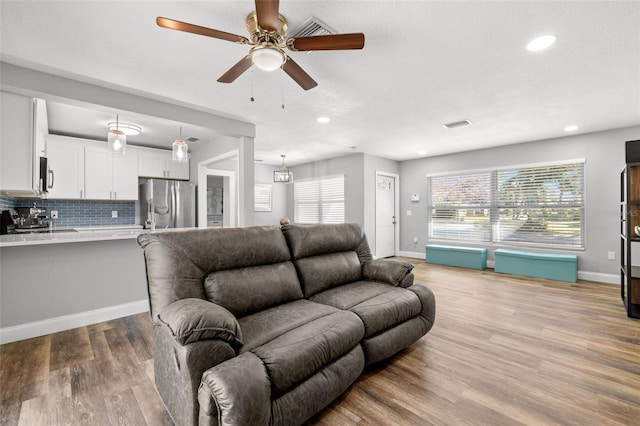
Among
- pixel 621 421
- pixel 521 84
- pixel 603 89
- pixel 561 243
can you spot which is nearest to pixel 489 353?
pixel 621 421

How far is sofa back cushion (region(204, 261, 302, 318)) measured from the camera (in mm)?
1823

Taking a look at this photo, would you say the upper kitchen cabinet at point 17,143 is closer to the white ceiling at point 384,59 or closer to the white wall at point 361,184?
the white ceiling at point 384,59

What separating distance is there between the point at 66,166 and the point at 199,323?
16.2 feet

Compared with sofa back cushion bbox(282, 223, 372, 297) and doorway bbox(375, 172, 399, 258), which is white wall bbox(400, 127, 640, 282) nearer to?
doorway bbox(375, 172, 399, 258)

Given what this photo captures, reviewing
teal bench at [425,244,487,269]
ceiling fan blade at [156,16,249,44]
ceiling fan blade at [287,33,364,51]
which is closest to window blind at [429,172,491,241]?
teal bench at [425,244,487,269]

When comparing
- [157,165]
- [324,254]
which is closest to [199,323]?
[324,254]

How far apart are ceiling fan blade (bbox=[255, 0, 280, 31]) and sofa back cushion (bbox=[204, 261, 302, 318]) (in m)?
1.57

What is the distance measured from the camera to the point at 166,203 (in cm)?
527

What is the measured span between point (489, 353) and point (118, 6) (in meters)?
3.75

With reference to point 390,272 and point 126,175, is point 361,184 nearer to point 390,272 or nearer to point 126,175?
point 390,272

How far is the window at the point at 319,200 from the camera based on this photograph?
6934 mm

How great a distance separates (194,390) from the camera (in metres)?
1.27

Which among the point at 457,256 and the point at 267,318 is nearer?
the point at 267,318

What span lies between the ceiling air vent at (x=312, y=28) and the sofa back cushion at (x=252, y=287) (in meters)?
1.77
